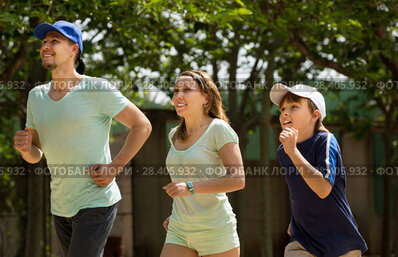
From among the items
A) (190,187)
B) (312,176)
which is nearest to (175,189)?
(190,187)

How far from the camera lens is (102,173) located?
129 inches

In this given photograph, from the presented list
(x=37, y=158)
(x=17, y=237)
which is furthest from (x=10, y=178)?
(x=37, y=158)

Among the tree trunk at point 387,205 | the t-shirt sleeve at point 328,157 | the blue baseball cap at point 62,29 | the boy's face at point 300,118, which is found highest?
the blue baseball cap at point 62,29

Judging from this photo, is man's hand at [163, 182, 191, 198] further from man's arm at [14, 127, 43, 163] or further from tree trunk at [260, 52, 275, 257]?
tree trunk at [260, 52, 275, 257]

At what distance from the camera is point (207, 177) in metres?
3.55

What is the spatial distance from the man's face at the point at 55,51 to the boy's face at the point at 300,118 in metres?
1.43

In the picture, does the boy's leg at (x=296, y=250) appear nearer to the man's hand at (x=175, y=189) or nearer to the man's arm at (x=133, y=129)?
the man's hand at (x=175, y=189)

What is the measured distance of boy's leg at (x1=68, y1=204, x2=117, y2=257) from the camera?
320cm

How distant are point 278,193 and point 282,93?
25.9ft

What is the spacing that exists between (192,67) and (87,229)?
17.8 feet

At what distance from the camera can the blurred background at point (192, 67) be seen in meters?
6.55

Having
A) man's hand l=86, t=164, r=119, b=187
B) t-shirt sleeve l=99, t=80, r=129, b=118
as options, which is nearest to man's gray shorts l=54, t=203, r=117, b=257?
man's hand l=86, t=164, r=119, b=187

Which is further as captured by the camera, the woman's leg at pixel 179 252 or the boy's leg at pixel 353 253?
the woman's leg at pixel 179 252

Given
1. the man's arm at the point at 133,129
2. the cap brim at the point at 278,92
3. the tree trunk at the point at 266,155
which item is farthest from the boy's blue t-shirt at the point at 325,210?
the tree trunk at the point at 266,155
